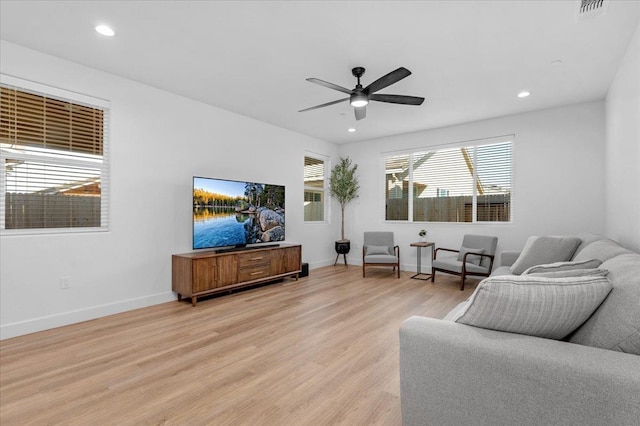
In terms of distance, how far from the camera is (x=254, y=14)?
2621 millimetres

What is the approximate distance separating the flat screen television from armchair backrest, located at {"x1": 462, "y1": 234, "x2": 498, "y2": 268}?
312 cm

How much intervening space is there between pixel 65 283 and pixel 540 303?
4.11 meters

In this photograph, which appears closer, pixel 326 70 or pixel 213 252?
→ pixel 326 70

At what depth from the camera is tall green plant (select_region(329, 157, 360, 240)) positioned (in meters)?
7.02

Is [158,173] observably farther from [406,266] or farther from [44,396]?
[406,266]

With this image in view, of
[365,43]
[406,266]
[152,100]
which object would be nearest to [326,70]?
[365,43]

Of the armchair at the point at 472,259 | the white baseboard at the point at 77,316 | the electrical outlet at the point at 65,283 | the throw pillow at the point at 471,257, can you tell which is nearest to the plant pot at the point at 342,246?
the armchair at the point at 472,259

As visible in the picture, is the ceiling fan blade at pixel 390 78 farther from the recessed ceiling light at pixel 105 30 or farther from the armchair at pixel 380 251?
the armchair at pixel 380 251

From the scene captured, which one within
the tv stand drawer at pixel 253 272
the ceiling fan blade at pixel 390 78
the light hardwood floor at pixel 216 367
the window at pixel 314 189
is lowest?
the light hardwood floor at pixel 216 367

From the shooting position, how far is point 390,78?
305 cm

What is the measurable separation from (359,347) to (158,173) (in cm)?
327

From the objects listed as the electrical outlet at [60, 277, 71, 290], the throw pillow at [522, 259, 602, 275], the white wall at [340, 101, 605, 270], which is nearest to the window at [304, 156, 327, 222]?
the white wall at [340, 101, 605, 270]

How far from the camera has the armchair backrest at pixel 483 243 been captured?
5055 mm

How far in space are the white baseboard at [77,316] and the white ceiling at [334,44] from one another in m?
2.67
